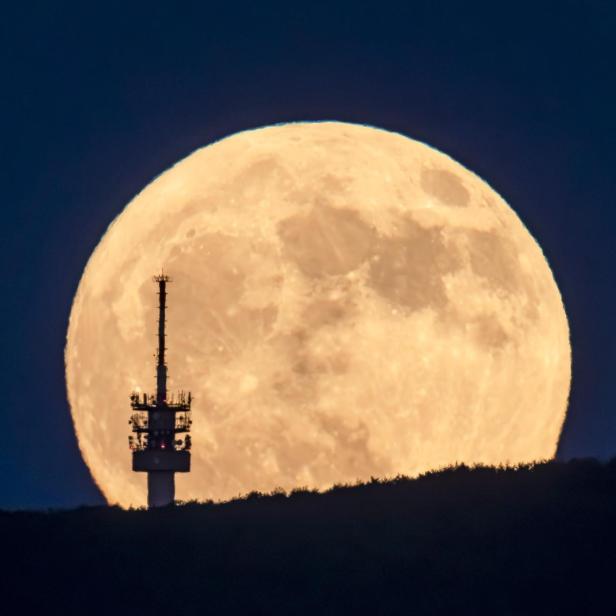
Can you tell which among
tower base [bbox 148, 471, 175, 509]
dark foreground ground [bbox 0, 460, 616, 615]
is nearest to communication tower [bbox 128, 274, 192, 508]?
tower base [bbox 148, 471, 175, 509]

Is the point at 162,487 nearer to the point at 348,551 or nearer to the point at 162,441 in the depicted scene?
the point at 162,441

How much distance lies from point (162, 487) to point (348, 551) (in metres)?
30.1

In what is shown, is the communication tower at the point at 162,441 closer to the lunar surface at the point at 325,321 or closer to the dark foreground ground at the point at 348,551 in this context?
the lunar surface at the point at 325,321

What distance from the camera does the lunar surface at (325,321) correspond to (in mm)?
78938

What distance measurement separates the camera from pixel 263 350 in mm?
79188

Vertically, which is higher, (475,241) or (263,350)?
(475,241)

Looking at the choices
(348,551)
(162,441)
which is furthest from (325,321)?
(348,551)

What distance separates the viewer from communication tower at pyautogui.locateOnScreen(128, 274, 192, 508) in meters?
84.8

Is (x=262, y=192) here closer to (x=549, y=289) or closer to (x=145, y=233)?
(x=145, y=233)

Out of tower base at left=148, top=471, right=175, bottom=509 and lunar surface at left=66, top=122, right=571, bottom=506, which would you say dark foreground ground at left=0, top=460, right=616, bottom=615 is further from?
tower base at left=148, top=471, right=175, bottom=509

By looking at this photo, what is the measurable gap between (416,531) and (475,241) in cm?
2719

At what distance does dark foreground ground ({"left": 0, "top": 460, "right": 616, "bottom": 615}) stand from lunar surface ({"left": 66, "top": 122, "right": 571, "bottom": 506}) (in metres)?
14.3

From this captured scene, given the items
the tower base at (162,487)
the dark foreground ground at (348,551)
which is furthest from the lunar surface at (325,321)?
the dark foreground ground at (348,551)

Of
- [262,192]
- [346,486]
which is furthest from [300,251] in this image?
[346,486]
